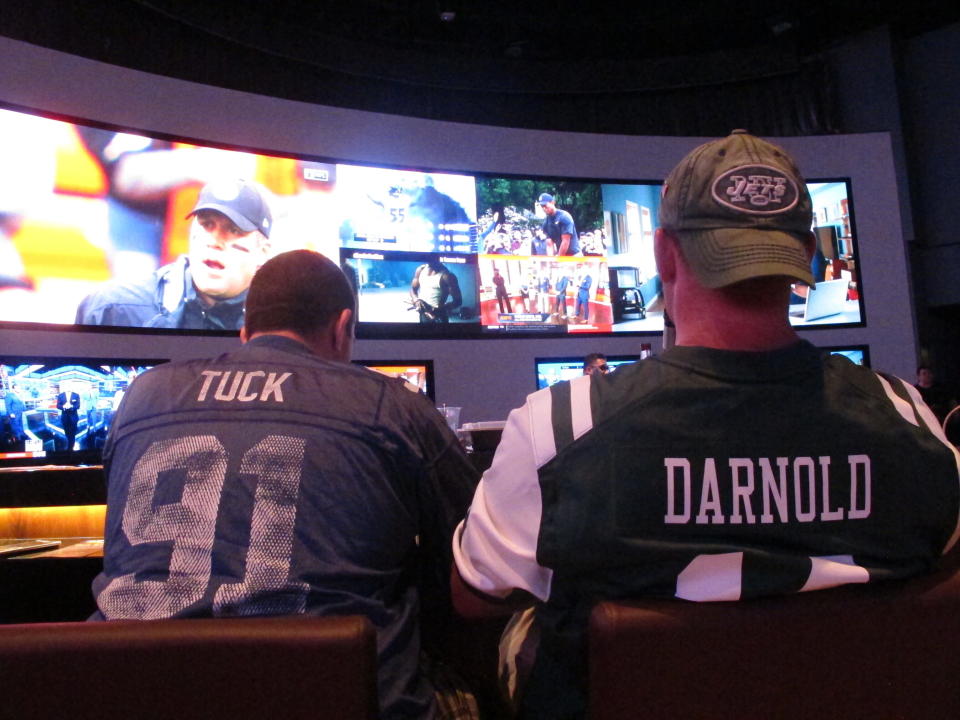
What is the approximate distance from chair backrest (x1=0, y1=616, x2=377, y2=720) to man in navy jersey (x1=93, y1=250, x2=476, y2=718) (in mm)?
232

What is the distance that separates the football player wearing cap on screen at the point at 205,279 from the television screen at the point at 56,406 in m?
0.68

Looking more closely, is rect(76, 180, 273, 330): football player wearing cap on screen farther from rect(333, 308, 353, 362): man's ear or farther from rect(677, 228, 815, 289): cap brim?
rect(677, 228, 815, 289): cap brim

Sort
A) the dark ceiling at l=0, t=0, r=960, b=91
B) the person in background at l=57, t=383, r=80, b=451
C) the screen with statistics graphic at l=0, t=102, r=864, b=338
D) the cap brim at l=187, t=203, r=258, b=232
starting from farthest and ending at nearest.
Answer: the dark ceiling at l=0, t=0, r=960, b=91
the cap brim at l=187, t=203, r=258, b=232
the screen with statistics graphic at l=0, t=102, r=864, b=338
the person in background at l=57, t=383, r=80, b=451

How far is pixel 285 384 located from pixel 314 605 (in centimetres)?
31

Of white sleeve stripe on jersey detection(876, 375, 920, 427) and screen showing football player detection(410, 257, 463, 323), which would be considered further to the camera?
screen showing football player detection(410, 257, 463, 323)

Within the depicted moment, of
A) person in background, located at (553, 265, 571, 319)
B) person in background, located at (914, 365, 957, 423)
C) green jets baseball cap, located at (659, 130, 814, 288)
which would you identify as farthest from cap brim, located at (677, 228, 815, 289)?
person in background, located at (914, 365, 957, 423)

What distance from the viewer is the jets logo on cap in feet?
2.99

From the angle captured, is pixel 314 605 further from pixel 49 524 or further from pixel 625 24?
pixel 625 24

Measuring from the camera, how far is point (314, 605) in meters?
0.99

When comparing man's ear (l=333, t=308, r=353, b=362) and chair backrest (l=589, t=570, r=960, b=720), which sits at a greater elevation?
man's ear (l=333, t=308, r=353, b=362)

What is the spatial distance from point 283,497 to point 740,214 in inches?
26.7

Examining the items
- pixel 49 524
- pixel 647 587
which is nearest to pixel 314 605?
pixel 647 587

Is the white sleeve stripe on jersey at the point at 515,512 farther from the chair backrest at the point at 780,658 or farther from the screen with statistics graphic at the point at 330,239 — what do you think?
the screen with statistics graphic at the point at 330,239

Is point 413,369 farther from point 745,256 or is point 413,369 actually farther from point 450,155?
point 745,256
